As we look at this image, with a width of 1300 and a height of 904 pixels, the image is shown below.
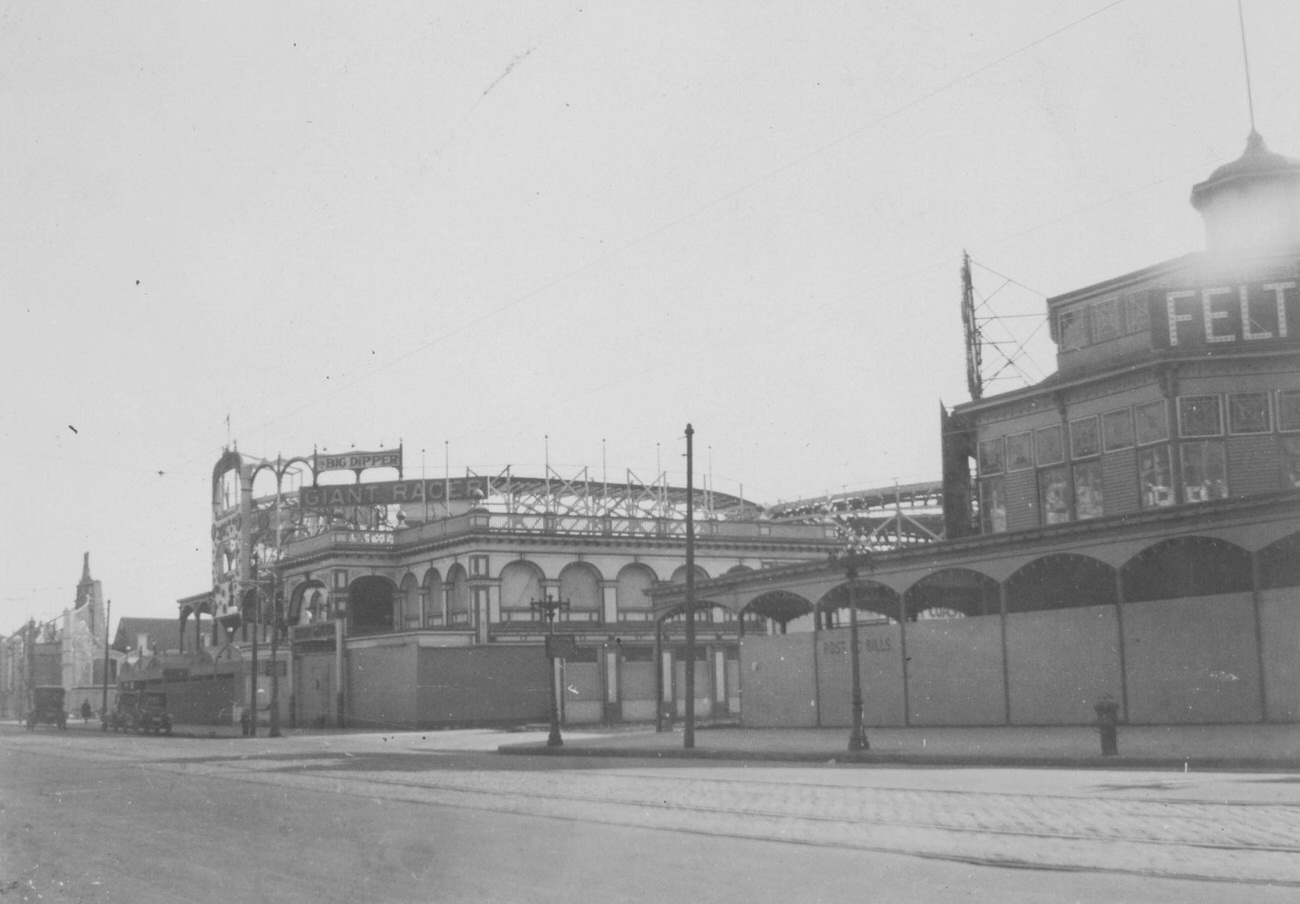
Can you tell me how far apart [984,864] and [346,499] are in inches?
2338

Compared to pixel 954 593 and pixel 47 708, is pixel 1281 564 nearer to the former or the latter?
pixel 954 593

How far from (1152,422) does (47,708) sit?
2687 inches

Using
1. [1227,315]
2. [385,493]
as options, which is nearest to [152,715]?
[385,493]

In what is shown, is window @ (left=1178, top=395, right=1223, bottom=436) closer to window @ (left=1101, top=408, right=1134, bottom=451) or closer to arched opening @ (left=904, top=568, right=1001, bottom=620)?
window @ (left=1101, top=408, right=1134, bottom=451)

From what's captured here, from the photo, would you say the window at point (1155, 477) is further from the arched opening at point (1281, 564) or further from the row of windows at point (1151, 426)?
the arched opening at point (1281, 564)

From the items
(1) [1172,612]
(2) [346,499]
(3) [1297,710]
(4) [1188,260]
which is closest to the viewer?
(3) [1297,710]

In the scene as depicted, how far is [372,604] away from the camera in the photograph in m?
64.3

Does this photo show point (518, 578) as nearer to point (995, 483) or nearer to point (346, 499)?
point (346, 499)

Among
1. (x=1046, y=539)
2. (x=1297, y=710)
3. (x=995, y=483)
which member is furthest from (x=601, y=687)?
(x=1297, y=710)

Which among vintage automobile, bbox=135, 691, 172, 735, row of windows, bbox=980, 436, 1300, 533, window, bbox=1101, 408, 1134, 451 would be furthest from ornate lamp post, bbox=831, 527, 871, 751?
vintage automobile, bbox=135, 691, 172, 735

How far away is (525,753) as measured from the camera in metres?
34.2

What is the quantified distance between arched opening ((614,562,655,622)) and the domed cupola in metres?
32.6

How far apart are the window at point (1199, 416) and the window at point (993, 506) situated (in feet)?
20.2

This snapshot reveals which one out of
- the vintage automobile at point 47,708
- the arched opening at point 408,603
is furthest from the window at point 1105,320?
the vintage automobile at point 47,708
